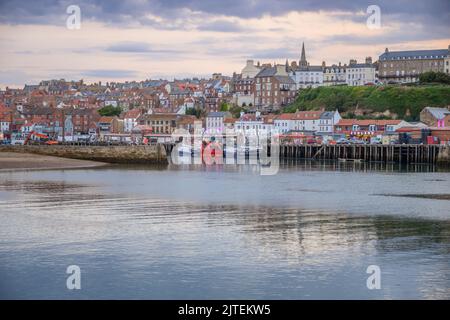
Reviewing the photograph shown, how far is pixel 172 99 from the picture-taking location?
457ft

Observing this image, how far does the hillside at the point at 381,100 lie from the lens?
9744 centimetres

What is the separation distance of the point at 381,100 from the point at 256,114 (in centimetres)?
1601

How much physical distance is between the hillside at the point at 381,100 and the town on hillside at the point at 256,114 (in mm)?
1301

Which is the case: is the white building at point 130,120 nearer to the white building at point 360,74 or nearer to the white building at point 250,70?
the white building at point 250,70

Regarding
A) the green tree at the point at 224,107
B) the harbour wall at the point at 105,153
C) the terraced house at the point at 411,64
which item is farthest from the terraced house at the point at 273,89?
the harbour wall at the point at 105,153

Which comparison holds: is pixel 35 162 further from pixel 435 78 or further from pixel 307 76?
pixel 307 76

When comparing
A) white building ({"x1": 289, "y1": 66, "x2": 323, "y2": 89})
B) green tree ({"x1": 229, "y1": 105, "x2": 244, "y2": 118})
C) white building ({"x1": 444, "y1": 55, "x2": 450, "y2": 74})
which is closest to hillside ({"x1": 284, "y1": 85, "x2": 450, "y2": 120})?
green tree ({"x1": 229, "y1": 105, "x2": 244, "y2": 118})

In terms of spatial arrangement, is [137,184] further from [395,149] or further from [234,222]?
[395,149]

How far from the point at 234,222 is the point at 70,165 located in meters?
31.1

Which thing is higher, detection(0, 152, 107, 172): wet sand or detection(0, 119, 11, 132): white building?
detection(0, 119, 11, 132): white building

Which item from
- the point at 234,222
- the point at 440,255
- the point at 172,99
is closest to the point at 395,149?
the point at 234,222

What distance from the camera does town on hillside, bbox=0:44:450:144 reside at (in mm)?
87188

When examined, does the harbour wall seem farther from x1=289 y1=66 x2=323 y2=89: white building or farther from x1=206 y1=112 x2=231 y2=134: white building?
x1=289 y1=66 x2=323 y2=89: white building

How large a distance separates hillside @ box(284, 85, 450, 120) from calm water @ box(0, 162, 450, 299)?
58399mm
